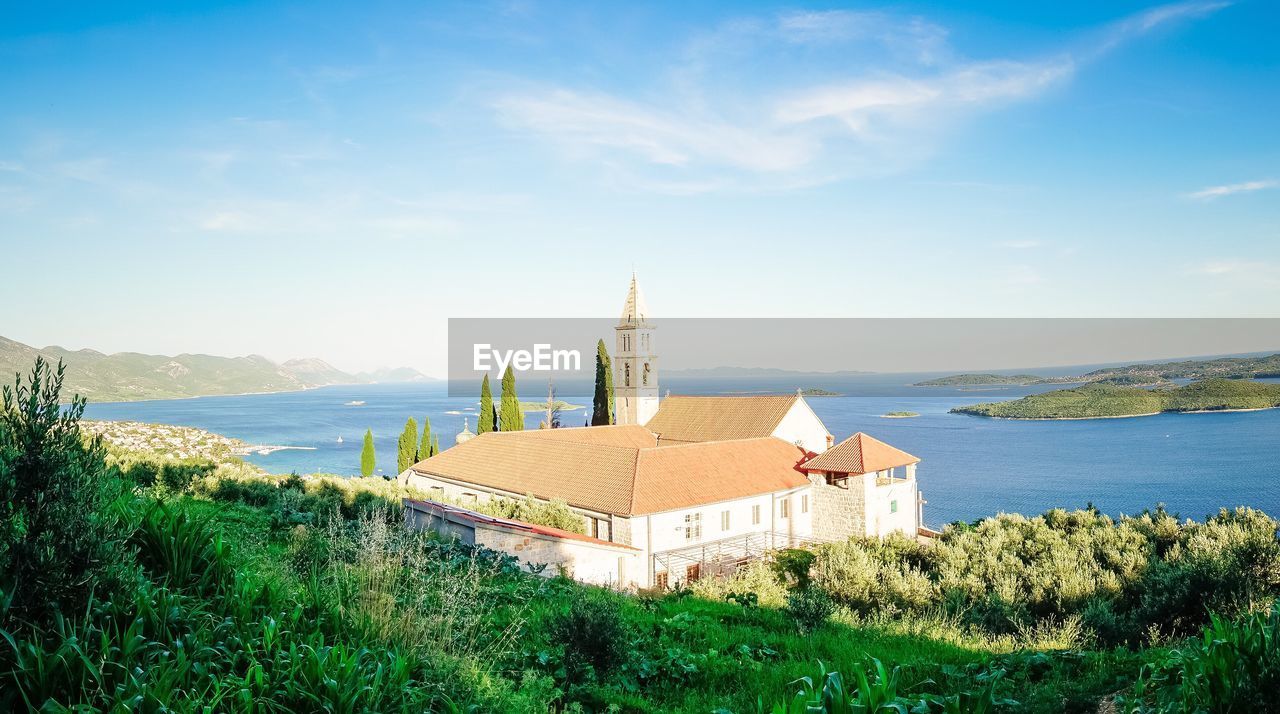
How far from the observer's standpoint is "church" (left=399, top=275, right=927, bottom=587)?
2338 centimetres

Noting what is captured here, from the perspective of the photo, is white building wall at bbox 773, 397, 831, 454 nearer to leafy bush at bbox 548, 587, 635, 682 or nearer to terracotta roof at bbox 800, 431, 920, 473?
terracotta roof at bbox 800, 431, 920, 473

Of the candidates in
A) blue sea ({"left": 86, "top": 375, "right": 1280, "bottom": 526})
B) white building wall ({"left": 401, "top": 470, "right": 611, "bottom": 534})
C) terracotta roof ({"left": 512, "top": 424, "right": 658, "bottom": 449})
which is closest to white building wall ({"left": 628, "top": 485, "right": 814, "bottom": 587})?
white building wall ({"left": 401, "top": 470, "right": 611, "bottom": 534})

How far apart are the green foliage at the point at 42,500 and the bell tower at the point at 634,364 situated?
38937mm

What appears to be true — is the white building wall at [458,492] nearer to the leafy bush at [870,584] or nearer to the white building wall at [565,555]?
the white building wall at [565,555]

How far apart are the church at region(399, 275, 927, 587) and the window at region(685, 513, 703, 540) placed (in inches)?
1.7

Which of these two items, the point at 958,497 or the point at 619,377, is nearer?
the point at 619,377

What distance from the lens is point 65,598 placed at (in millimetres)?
4199

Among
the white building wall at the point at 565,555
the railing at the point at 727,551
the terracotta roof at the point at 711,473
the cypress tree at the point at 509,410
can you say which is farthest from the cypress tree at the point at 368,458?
the white building wall at the point at 565,555

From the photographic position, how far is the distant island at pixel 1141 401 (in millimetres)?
107750

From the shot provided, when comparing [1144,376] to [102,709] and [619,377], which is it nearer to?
[619,377]

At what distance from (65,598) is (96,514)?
53 cm

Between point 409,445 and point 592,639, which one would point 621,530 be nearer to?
Answer: point 592,639

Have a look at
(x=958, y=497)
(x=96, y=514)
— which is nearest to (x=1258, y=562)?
(x=96, y=514)

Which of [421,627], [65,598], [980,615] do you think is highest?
[65,598]
